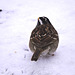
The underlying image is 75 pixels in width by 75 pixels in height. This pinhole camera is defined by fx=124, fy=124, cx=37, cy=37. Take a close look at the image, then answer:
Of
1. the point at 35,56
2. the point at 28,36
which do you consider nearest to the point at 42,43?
the point at 35,56

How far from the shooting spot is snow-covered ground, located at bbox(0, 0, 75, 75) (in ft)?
9.30

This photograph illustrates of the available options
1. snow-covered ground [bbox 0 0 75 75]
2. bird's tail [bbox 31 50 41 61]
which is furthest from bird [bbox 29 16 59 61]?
snow-covered ground [bbox 0 0 75 75]

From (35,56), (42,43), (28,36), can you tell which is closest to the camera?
(35,56)

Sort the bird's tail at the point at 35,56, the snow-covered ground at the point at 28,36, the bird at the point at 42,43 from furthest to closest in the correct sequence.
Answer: the snow-covered ground at the point at 28,36 < the bird at the point at 42,43 < the bird's tail at the point at 35,56

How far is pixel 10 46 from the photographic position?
147 inches

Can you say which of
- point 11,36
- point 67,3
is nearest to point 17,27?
point 11,36

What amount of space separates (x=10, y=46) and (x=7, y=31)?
3.70ft

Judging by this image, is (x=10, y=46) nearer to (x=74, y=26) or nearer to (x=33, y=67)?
(x=33, y=67)

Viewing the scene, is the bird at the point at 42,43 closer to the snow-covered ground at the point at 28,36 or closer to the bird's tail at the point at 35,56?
the bird's tail at the point at 35,56

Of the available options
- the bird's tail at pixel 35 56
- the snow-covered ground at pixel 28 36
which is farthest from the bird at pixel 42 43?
the snow-covered ground at pixel 28 36

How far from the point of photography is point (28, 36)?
428 centimetres

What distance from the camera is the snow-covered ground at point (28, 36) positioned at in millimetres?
2836

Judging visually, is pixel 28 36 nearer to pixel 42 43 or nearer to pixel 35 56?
pixel 42 43

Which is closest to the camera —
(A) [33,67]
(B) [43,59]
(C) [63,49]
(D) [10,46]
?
(A) [33,67]
